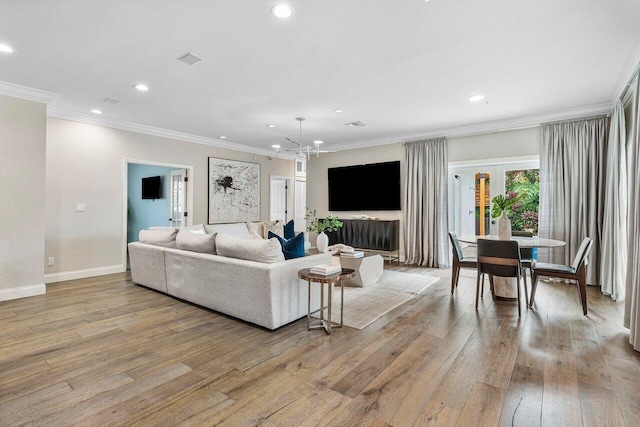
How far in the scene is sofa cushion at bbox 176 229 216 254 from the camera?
11.8 ft

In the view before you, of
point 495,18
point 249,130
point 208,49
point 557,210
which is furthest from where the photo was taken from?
point 249,130

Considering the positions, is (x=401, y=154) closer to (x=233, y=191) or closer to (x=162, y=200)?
(x=233, y=191)

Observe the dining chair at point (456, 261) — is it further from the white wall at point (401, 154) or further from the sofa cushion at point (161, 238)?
the sofa cushion at point (161, 238)

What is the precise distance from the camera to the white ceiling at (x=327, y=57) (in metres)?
2.40

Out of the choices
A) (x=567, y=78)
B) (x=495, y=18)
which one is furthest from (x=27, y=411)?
(x=567, y=78)

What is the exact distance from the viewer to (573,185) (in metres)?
4.78

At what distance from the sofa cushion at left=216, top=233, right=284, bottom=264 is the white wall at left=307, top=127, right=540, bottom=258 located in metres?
4.20

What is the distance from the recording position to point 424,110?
478 centimetres

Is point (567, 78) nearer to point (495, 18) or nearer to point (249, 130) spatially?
point (495, 18)

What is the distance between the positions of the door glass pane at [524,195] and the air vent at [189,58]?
5.26m

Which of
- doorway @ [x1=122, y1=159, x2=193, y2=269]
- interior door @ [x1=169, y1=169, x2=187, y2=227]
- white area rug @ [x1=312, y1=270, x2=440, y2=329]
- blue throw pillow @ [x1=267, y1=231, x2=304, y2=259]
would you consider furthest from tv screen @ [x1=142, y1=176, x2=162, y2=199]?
blue throw pillow @ [x1=267, y1=231, x2=304, y2=259]

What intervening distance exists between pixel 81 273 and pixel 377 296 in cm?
463

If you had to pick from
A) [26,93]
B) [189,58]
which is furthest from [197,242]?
[26,93]

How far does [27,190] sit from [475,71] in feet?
18.2
